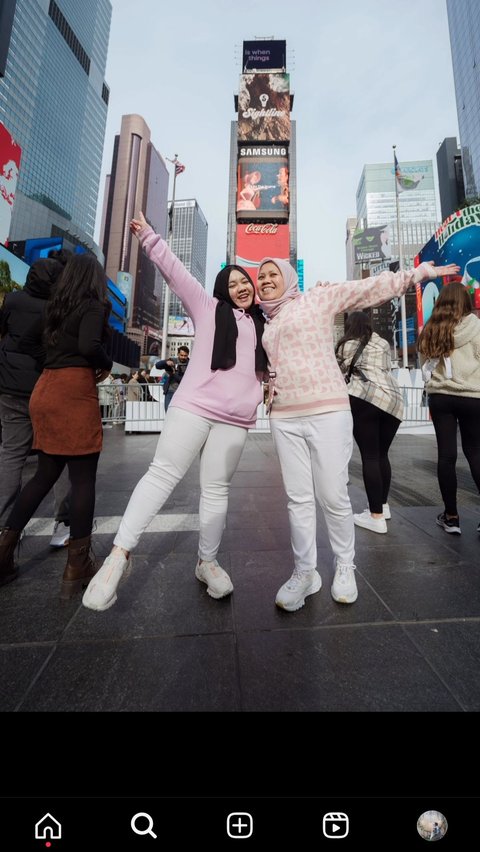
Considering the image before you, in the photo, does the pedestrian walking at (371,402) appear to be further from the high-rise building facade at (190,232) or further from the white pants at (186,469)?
the high-rise building facade at (190,232)

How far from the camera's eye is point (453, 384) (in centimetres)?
301

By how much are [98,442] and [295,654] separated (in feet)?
5.10

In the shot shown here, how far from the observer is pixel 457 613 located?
6.05 feet

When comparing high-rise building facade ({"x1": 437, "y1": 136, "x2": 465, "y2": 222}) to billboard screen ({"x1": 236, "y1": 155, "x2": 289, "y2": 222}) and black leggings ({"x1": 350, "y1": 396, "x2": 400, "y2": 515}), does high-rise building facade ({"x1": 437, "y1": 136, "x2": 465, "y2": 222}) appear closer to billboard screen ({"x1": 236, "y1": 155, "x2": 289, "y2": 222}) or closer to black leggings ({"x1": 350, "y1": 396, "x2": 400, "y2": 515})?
billboard screen ({"x1": 236, "y1": 155, "x2": 289, "y2": 222})

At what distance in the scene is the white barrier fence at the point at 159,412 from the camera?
36.4ft

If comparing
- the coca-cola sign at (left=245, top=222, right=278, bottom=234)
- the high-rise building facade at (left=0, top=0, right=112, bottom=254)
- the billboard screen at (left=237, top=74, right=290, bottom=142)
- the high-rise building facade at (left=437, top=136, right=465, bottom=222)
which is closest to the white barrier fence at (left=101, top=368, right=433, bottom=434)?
the coca-cola sign at (left=245, top=222, right=278, bottom=234)

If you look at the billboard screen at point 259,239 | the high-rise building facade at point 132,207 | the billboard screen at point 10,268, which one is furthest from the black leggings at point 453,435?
the high-rise building facade at point 132,207

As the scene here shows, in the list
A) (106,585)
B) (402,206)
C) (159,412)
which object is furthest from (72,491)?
(402,206)

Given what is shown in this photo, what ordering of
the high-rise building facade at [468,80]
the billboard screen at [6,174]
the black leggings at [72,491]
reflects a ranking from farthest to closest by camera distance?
the high-rise building facade at [468,80], the billboard screen at [6,174], the black leggings at [72,491]

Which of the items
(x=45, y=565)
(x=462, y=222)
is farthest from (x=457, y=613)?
(x=462, y=222)

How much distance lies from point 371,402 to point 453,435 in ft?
2.51
